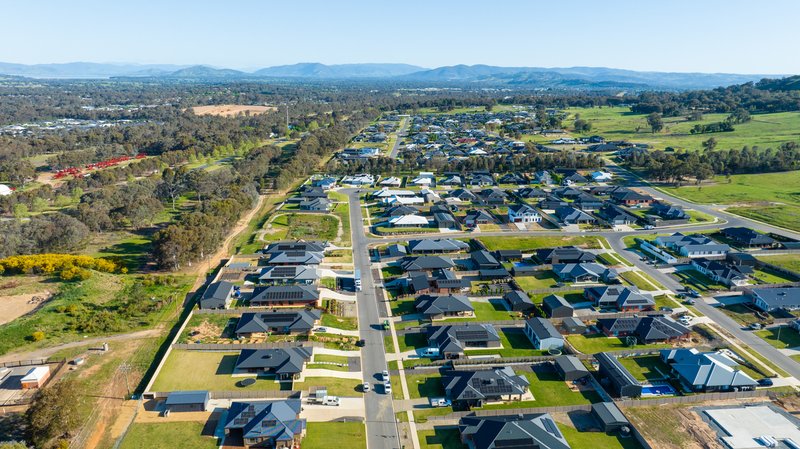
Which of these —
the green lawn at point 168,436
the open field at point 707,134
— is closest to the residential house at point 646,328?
the green lawn at point 168,436

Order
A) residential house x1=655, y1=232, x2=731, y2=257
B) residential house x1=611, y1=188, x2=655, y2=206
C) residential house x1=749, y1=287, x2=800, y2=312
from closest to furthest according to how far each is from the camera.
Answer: residential house x1=749, y1=287, x2=800, y2=312, residential house x1=655, y1=232, x2=731, y2=257, residential house x1=611, y1=188, x2=655, y2=206

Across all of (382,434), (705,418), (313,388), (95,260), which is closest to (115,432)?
(313,388)

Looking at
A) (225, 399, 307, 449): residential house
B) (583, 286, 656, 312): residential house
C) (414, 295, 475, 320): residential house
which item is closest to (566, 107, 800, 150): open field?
(583, 286, 656, 312): residential house

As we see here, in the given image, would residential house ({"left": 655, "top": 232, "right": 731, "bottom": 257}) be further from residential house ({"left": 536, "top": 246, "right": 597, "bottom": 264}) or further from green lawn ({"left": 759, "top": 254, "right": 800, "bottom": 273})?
residential house ({"left": 536, "top": 246, "right": 597, "bottom": 264})

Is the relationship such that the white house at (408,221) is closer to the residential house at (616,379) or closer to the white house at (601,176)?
the residential house at (616,379)

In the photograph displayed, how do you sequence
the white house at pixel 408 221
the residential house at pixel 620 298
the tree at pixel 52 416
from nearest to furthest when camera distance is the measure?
the tree at pixel 52 416
the residential house at pixel 620 298
the white house at pixel 408 221

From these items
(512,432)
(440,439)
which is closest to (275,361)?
(440,439)
